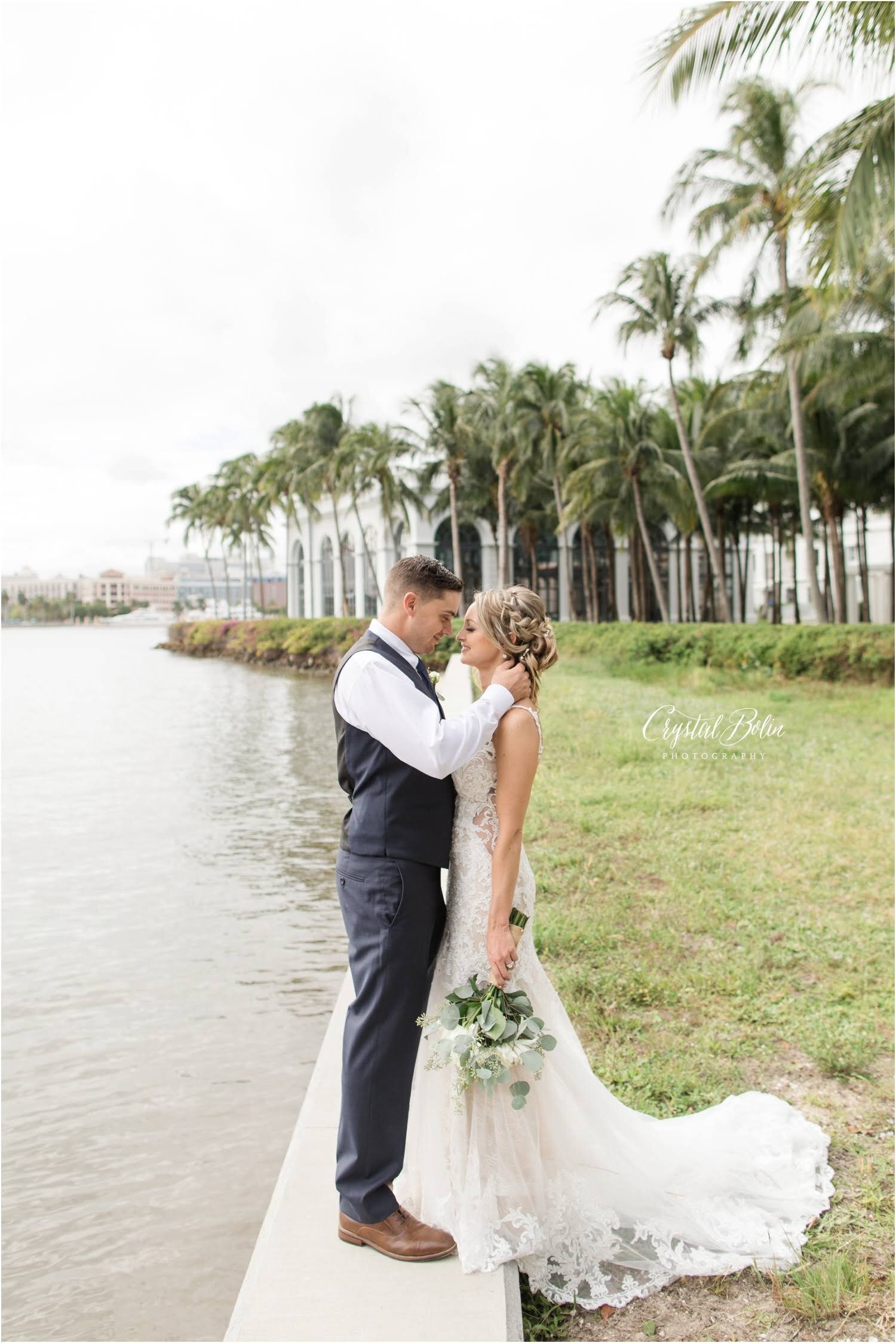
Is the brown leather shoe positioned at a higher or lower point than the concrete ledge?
higher

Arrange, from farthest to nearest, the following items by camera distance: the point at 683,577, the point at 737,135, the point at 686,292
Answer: the point at 683,577 → the point at 686,292 → the point at 737,135

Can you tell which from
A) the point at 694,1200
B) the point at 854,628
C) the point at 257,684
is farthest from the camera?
the point at 257,684

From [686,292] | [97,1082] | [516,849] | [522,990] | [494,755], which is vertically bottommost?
[97,1082]

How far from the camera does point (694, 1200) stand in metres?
3.04

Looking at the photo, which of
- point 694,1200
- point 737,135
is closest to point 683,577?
point 737,135

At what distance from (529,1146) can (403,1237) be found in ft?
1.43

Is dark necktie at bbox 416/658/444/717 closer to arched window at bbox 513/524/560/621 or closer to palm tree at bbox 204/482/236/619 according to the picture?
arched window at bbox 513/524/560/621

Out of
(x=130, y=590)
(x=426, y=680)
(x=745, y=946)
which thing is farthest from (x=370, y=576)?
(x=130, y=590)

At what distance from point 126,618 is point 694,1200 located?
17653 centimetres

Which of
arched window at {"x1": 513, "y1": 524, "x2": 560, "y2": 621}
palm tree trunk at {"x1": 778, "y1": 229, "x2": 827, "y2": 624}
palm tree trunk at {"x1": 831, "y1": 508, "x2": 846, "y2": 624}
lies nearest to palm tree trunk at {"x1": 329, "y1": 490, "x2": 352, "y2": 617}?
arched window at {"x1": 513, "y1": 524, "x2": 560, "y2": 621}

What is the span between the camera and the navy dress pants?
2639mm

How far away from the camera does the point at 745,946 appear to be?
17.8 ft

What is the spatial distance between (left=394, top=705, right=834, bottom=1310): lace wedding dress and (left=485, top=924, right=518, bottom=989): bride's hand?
0.08 meters

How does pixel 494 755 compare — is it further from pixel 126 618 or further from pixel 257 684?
pixel 126 618
